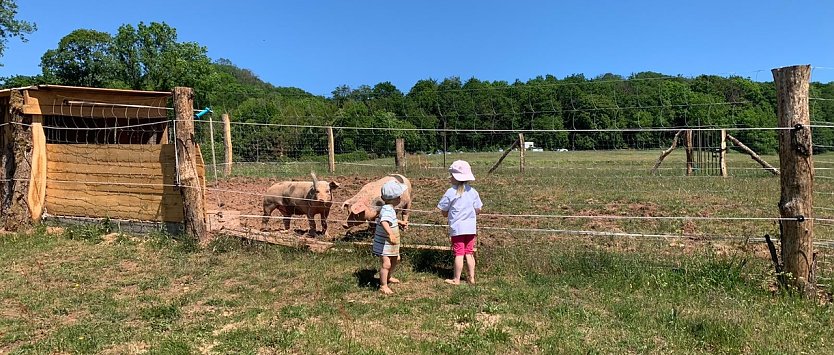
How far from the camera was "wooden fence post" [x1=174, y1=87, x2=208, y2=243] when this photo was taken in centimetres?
761

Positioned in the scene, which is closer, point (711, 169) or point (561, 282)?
Answer: point (561, 282)

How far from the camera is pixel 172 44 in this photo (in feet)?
140

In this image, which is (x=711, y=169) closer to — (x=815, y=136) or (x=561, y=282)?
(x=815, y=136)

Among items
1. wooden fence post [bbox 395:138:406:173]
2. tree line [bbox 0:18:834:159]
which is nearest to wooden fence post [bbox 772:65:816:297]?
tree line [bbox 0:18:834:159]

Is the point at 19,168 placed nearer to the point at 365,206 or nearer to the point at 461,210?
the point at 365,206

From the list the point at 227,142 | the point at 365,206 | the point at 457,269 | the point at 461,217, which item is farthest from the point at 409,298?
the point at 227,142

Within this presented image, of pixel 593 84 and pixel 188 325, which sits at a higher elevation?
pixel 593 84

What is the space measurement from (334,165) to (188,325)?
13.7 meters

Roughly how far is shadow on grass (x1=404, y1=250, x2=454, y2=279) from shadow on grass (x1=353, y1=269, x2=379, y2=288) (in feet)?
1.71

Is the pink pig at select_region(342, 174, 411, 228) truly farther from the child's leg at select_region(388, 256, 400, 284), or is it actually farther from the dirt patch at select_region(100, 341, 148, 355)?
the dirt patch at select_region(100, 341, 148, 355)

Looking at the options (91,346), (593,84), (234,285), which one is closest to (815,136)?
(593,84)

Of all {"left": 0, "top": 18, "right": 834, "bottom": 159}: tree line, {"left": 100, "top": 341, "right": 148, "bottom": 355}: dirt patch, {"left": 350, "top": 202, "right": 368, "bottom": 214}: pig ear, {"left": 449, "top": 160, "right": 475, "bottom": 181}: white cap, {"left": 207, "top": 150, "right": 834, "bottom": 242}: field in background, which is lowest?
{"left": 100, "top": 341, "right": 148, "bottom": 355}: dirt patch

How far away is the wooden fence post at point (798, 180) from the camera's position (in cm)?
496

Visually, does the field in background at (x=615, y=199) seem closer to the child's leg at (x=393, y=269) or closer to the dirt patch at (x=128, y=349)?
the child's leg at (x=393, y=269)
